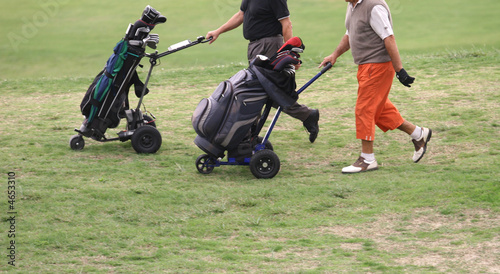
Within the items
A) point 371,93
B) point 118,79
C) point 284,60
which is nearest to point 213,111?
point 284,60

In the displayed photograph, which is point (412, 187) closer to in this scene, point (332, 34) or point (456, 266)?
point (456, 266)

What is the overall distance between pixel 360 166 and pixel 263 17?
1.82m

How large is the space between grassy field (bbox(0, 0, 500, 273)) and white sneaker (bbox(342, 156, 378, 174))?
13 centimetres

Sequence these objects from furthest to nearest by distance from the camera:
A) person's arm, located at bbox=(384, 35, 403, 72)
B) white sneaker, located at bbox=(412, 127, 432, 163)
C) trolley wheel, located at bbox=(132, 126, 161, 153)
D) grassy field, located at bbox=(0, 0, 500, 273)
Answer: trolley wheel, located at bbox=(132, 126, 161, 153), white sneaker, located at bbox=(412, 127, 432, 163), person's arm, located at bbox=(384, 35, 403, 72), grassy field, located at bbox=(0, 0, 500, 273)

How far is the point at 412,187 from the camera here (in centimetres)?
583

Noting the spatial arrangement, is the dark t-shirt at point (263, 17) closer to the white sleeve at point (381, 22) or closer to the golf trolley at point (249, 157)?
the golf trolley at point (249, 157)

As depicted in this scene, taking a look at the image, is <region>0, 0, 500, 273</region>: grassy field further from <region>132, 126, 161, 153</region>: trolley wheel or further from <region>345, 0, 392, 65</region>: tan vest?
<region>345, 0, 392, 65</region>: tan vest

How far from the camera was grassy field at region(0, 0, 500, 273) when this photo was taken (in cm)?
454

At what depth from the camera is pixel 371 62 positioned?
6254mm

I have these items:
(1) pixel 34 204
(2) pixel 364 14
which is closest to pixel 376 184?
(2) pixel 364 14

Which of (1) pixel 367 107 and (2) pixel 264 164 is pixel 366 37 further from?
(2) pixel 264 164

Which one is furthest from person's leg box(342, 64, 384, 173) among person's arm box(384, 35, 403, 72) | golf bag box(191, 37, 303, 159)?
golf bag box(191, 37, 303, 159)

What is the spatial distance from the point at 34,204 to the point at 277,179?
2043 millimetres

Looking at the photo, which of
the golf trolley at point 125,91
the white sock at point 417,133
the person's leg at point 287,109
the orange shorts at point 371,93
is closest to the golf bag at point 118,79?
the golf trolley at point 125,91
